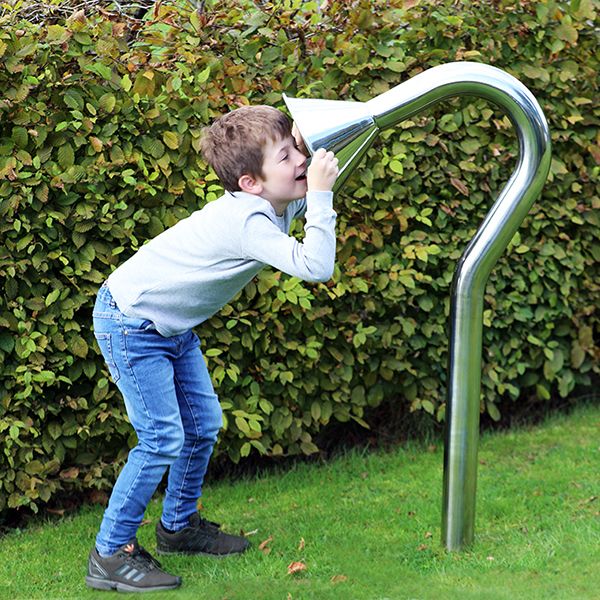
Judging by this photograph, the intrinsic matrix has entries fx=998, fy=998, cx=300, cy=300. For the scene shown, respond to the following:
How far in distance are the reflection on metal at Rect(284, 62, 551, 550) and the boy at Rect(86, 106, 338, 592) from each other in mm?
128

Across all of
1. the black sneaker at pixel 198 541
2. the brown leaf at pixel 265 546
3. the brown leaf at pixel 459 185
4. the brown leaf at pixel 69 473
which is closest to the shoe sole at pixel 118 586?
A: the black sneaker at pixel 198 541

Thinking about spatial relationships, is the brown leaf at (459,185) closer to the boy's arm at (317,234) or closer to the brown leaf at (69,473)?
the boy's arm at (317,234)

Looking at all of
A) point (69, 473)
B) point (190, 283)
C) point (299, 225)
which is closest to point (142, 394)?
point (190, 283)

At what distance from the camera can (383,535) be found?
12.1ft

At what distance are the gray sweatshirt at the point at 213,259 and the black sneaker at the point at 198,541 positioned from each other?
0.79 meters

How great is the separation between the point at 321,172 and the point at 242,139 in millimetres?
308

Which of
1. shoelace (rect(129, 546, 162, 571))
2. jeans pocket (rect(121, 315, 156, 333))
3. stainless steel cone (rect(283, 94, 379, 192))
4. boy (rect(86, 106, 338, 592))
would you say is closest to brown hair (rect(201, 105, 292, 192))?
boy (rect(86, 106, 338, 592))

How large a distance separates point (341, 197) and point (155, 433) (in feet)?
5.35

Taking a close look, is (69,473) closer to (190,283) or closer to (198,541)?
(198,541)

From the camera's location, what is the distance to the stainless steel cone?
2.82 meters

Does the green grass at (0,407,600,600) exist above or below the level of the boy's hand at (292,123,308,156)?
below

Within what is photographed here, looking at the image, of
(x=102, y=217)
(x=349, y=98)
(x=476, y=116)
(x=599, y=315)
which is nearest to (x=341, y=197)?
(x=349, y=98)

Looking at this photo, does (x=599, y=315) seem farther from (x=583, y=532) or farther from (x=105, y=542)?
(x=105, y=542)

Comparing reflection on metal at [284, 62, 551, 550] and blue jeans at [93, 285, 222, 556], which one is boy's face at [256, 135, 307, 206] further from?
blue jeans at [93, 285, 222, 556]
